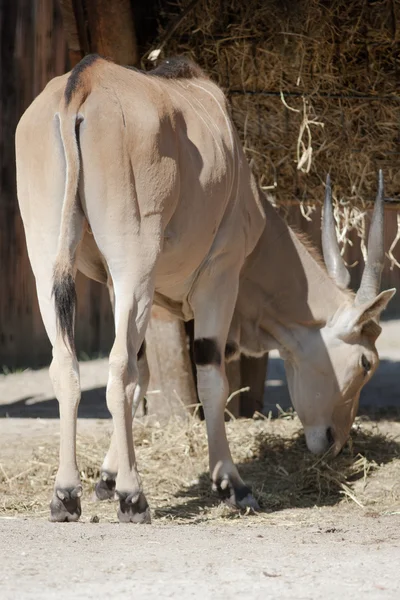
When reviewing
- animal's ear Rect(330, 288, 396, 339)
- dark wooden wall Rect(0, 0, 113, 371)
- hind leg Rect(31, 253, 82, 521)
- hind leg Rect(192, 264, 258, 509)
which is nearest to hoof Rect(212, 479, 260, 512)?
hind leg Rect(192, 264, 258, 509)

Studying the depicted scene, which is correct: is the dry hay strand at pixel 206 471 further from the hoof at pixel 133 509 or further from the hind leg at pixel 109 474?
the hoof at pixel 133 509

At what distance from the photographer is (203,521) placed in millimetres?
4660

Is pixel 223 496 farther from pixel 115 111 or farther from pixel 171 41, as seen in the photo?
pixel 171 41

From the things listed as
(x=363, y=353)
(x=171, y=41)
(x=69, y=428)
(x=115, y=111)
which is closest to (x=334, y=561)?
(x=69, y=428)

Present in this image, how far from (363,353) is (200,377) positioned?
1077 mm

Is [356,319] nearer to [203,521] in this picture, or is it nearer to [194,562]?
[203,521]

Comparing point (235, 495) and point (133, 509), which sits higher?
point (133, 509)

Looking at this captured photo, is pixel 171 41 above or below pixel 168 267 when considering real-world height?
above

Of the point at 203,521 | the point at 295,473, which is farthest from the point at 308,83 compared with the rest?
the point at 203,521

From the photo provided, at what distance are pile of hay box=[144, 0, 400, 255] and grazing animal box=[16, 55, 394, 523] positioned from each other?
898 millimetres

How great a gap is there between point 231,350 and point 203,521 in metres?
1.41

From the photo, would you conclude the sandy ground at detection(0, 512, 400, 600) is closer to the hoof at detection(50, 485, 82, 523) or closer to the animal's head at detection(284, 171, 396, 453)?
the hoof at detection(50, 485, 82, 523)

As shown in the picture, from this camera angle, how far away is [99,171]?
4391 millimetres

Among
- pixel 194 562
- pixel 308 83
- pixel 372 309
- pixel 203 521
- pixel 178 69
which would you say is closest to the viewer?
pixel 194 562
